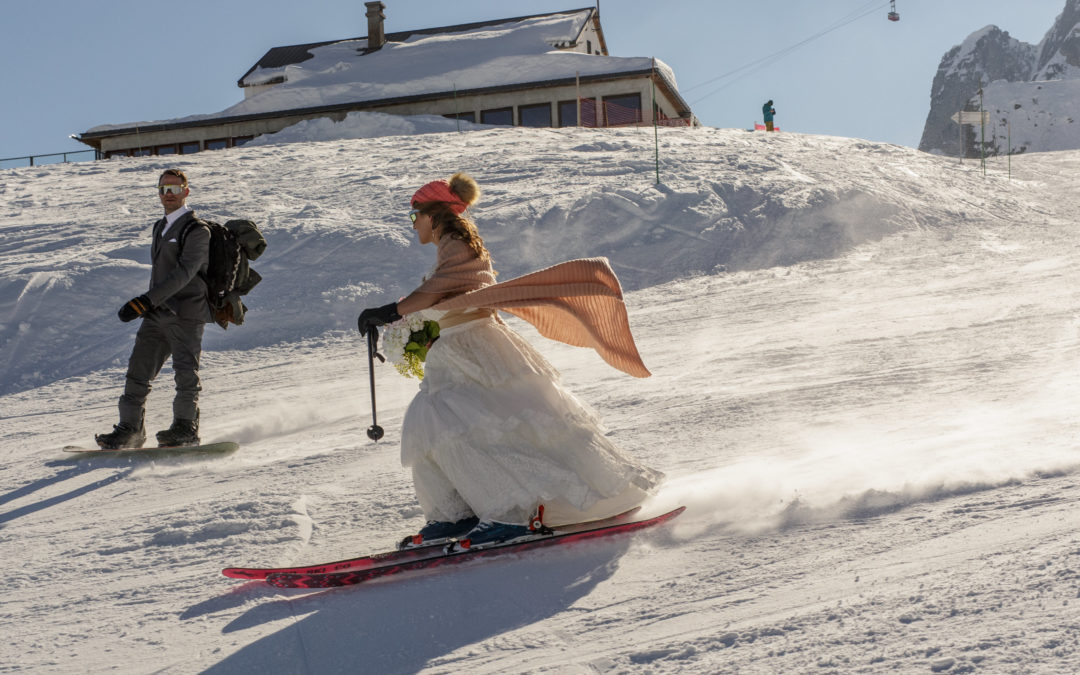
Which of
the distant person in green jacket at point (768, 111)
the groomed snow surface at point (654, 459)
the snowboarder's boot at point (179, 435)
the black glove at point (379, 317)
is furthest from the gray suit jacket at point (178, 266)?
the distant person in green jacket at point (768, 111)

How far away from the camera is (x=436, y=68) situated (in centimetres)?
3825

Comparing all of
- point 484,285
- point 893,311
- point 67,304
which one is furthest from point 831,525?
point 67,304

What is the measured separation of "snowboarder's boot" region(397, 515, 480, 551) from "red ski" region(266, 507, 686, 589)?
0.31ft

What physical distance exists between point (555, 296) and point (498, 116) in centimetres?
3259

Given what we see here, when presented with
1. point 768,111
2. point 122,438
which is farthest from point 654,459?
point 768,111

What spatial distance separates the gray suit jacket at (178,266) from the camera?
6.69 metres

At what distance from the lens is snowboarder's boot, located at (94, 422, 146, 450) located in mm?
7039

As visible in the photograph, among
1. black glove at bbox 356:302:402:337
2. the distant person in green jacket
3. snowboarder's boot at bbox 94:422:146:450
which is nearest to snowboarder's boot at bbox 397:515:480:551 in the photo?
black glove at bbox 356:302:402:337

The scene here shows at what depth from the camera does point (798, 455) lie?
5551 mm

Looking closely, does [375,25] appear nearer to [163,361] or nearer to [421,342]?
[163,361]

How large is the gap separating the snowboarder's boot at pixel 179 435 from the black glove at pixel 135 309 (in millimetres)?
875

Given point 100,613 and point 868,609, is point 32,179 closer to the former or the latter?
point 100,613

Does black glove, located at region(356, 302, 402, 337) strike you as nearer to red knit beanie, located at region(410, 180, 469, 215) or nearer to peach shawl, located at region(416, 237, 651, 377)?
peach shawl, located at region(416, 237, 651, 377)

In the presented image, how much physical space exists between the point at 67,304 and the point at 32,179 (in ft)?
39.4
